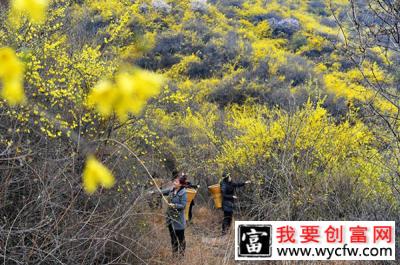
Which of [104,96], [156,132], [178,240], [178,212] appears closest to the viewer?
[104,96]

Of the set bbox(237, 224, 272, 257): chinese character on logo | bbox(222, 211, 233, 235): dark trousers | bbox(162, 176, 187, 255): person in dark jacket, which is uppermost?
bbox(222, 211, 233, 235): dark trousers

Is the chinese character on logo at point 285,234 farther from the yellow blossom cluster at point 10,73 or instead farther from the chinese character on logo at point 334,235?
the yellow blossom cluster at point 10,73

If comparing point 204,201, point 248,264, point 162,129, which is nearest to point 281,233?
point 248,264

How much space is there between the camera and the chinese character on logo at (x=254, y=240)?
542 cm

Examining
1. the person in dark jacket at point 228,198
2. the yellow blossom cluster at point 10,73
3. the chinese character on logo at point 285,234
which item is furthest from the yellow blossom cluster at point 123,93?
the person in dark jacket at point 228,198

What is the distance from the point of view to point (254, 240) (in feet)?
18.3

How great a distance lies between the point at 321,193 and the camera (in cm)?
753

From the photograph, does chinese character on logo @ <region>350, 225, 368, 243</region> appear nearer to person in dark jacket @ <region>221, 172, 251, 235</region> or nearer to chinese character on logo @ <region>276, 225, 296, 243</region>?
chinese character on logo @ <region>276, 225, 296, 243</region>

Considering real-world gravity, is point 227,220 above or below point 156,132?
below

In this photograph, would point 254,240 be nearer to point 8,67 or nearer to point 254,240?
point 254,240

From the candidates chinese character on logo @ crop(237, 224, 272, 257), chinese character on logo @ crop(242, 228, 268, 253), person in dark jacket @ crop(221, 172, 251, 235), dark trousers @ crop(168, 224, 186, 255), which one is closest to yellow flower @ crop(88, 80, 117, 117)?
chinese character on logo @ crop(237, 224, 272, 257)

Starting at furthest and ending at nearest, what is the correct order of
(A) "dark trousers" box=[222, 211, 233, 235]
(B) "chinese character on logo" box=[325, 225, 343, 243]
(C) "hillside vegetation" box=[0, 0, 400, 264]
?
(A) "dark trousers" box=[222, 211, 233, 235] → (B) "chinese character on logo" box=[325, 225, 343, 243] → (C) "hillside vegetation" box=[0, 0, 400, 264]

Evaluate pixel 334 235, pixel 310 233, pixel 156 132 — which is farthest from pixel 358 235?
pixel 156 132

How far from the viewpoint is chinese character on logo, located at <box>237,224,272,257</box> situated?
5.42 meters
